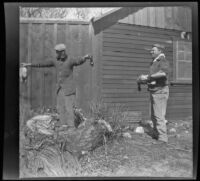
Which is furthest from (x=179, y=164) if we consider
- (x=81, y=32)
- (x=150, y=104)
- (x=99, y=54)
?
(x=81, y=32)

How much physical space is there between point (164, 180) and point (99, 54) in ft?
7.23

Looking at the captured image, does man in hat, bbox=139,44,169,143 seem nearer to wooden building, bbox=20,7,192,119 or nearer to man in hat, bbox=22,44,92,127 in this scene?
wooden building, bbox=20,7,192,119

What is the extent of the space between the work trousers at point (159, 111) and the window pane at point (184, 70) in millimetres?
320

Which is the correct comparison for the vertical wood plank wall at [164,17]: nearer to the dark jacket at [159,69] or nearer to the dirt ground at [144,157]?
the dark jacket at [159,69]

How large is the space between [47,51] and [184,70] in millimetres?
2205

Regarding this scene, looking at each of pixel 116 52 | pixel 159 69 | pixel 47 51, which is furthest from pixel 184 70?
pixel 47 51

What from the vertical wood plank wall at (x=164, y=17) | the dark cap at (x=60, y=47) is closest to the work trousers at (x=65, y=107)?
the dark cap at (x=60, y=47)

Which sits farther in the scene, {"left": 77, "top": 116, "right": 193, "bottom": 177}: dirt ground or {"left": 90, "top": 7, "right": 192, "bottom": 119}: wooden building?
{"left": 90, "top": 7, "right": 192, "bottom": 119}: wooden building

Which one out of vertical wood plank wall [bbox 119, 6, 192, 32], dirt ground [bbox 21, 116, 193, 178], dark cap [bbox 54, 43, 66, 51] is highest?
Answer: vertical wood plank wall [bbox 119, 6, 192, 32]

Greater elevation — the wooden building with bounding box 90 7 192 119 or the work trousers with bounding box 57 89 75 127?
the wooden building with bounding box 90 7 192 119

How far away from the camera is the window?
16.6ft

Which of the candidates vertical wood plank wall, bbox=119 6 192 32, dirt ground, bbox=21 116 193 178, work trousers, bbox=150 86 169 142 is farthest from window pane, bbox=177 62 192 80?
dirt ground, bbox=21 116 193 178

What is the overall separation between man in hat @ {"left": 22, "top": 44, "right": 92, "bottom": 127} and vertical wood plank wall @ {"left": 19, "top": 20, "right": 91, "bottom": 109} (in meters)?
0.07

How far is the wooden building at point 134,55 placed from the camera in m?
4.95
